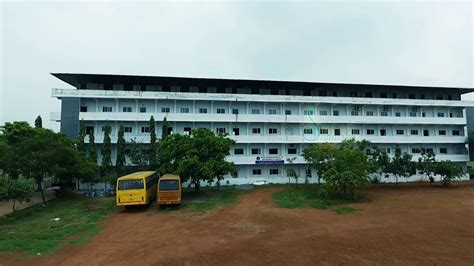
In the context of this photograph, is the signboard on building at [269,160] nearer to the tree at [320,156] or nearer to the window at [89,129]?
the tree at [320,156]

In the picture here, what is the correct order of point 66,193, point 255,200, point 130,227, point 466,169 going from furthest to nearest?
point 466,169 < point 66,193 < point 255,200 < point 130,227

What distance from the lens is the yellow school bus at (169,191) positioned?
703 inches

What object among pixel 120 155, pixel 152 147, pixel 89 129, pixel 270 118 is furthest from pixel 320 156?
pixel 89 129

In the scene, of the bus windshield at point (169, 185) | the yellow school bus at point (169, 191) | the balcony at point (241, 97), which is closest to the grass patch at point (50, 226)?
the yellow school bus at point (169, 191)

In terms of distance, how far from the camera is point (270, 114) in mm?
33219

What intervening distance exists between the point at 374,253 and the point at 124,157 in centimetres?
2416

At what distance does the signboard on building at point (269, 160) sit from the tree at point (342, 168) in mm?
7057

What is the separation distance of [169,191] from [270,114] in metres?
18.5

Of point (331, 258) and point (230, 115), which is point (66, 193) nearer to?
point (230, 115)

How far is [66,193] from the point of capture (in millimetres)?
24547

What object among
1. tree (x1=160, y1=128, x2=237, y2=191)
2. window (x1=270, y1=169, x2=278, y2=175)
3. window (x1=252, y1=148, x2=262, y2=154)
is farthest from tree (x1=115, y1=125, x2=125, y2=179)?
window (x1=270, y1=169, x2=278, y2=175)

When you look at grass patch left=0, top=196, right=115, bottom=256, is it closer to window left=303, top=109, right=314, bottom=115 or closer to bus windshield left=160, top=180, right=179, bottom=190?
bus windshield left=160, top=180, right=179, bottom=190

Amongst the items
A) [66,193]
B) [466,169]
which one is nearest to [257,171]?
[66,193]

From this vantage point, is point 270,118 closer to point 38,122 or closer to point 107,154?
point 107,154
